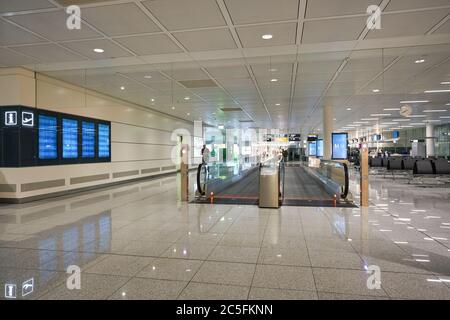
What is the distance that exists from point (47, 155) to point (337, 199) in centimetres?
886

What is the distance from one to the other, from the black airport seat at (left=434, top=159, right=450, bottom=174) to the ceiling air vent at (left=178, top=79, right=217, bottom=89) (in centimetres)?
942

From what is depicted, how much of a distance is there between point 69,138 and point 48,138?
89 cm

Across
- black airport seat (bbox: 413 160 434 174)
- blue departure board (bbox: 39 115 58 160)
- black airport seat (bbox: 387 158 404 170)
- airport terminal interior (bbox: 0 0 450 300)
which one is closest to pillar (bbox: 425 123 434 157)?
black airport seat (bbox: 387 158 404 170)

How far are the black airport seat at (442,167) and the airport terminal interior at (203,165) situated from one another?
8cm

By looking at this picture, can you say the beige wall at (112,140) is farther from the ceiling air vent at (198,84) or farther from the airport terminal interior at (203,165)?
the ceiling air vent at (198,84)

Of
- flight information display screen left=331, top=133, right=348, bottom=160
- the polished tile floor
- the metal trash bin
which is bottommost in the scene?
the polished tile floor

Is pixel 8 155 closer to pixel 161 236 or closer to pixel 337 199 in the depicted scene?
pixel 161 236

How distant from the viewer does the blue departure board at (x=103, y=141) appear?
11125 millimetres

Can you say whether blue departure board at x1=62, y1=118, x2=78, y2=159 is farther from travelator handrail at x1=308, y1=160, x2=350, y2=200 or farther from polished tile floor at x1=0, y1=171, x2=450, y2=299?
travelator handrail at x1=308, y1=160, x2=350, y2=200

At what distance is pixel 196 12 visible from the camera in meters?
4.70

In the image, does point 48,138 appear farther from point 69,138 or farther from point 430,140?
point 430,140

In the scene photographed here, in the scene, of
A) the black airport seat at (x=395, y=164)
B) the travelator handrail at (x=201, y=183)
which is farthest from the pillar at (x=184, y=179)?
the black airport seat at (x=395, y=164)

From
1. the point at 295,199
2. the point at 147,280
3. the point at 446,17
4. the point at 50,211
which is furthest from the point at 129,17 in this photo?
the point at 295,199

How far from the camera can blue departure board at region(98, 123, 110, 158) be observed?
11.1 m
